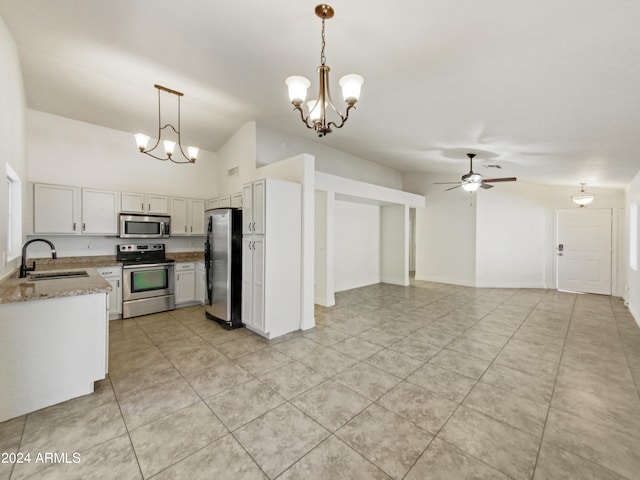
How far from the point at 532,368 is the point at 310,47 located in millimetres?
4039

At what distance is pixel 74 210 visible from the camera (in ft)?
14.1

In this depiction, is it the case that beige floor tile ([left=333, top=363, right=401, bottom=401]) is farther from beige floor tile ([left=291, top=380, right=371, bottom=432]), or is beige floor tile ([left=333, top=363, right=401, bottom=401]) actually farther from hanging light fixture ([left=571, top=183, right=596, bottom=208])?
hanging light fixture ([left=571, top=183, right=596, bottom=208])

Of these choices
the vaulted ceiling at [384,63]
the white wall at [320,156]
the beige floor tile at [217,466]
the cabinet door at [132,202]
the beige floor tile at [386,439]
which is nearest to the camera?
the beige floor tile at [217,466]

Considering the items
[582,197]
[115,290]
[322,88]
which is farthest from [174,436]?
[582,197]

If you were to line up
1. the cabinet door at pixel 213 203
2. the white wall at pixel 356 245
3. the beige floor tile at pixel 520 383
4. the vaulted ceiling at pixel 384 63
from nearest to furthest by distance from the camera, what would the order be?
the vaulted ceiling at pixel 384 63, the beige floor tile at pixel 520 383, the cabinet door at pixel 213 203, the white wall at pixel 356 245

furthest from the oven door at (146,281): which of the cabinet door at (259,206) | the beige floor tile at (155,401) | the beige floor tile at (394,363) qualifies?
the beige floor tile at (394,363)

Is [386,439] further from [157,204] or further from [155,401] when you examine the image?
[157,204]

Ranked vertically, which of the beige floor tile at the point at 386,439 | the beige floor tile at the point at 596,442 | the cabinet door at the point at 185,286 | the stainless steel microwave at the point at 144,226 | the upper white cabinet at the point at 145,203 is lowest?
the beige floor tile at the point at 596,442

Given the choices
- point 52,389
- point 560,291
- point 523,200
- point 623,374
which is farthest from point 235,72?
Answer: point 560,291

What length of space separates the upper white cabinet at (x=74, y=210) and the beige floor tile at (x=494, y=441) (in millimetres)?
5476

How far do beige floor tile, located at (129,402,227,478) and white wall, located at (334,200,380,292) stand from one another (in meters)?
4.73

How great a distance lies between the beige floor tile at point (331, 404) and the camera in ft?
6.86

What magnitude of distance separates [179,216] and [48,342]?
3.45m

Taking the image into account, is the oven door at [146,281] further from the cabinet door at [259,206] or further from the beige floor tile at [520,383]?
the beige floor tile at [520,383]
